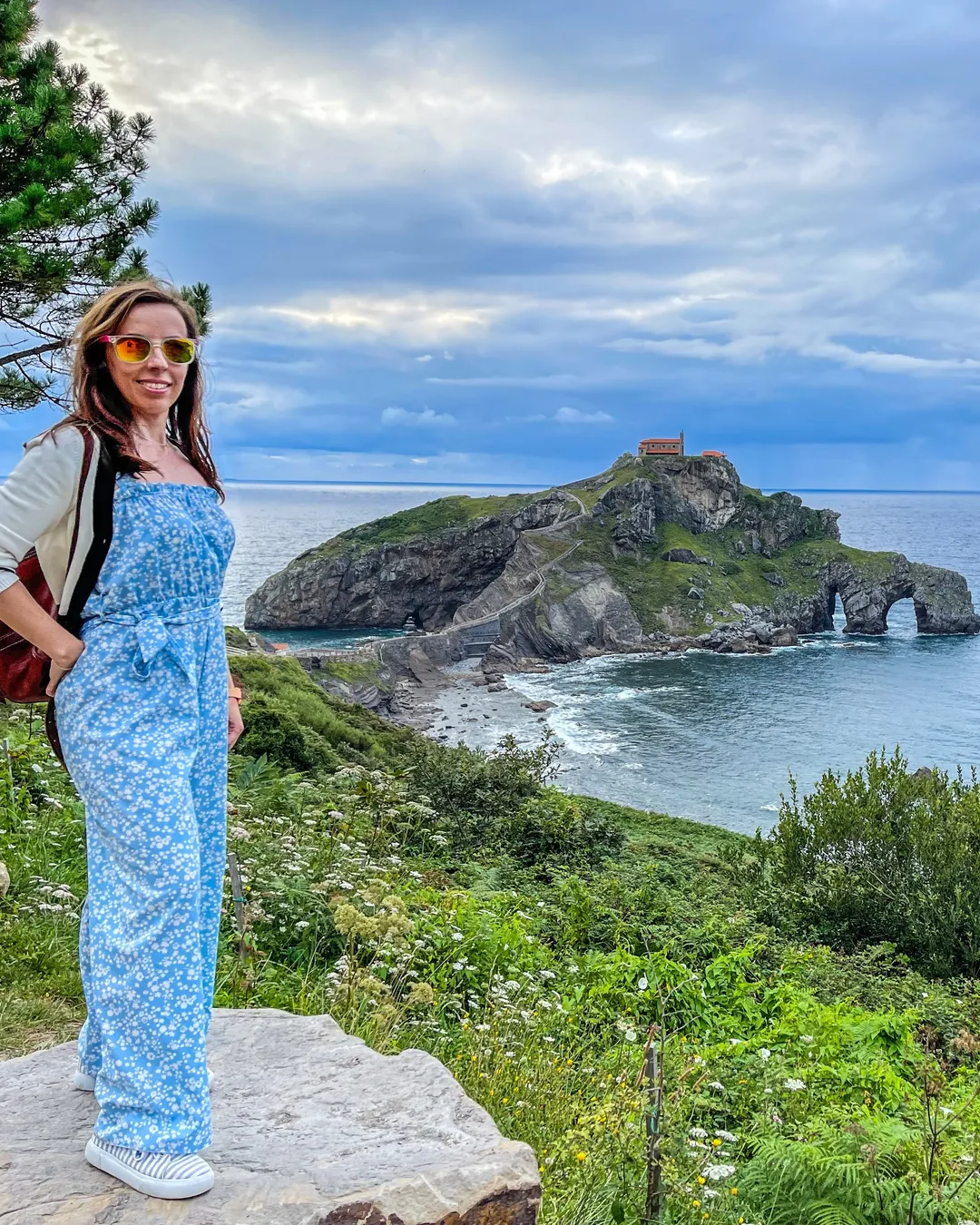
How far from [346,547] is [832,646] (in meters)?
53.6

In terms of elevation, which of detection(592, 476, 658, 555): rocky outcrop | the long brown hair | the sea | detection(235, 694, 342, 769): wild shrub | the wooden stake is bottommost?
the sea

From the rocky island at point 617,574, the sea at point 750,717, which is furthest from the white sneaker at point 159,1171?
the rocky island at point 617,574

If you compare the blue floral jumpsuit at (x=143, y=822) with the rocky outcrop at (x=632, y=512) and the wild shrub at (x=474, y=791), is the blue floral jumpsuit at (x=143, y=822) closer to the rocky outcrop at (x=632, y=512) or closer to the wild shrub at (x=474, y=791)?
the wild shrub at (x=474, y=791)

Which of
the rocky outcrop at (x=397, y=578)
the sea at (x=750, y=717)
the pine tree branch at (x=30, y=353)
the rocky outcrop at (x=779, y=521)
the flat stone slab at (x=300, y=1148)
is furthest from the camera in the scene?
the rocky outcrop at (x=779, y=521)

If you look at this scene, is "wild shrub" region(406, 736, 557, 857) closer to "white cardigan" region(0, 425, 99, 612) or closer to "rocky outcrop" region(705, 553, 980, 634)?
"white cardigan" region(0, 425, 99, 612)

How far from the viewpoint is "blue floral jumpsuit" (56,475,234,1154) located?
8.45 ft

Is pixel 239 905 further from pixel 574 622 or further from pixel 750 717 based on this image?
pixel 574 622

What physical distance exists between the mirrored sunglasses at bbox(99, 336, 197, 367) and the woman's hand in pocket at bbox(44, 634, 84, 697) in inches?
33.7

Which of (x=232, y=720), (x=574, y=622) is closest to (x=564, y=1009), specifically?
(x=232, y=720)

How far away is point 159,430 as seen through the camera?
2988mm

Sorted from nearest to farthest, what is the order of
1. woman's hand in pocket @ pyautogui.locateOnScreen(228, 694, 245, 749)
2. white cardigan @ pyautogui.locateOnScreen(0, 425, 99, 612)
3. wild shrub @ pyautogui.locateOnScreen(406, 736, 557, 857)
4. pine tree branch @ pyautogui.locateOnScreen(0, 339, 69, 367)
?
white cardigan @ pyautogui.locateOnScreen(0, 425, 99, 612), woman's hand in pocket @ pyautogui.locateOnScreen(228, 694, 245, 749), pine tree branch @ pyautogui.locateOnScreen(0, 339, 69, 367), wild shrub @ pyautogui.locateOnScreen(406, 736, 557, 857)

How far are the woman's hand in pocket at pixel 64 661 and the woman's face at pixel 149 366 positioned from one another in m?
0.76

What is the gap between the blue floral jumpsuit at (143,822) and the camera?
8.45ft

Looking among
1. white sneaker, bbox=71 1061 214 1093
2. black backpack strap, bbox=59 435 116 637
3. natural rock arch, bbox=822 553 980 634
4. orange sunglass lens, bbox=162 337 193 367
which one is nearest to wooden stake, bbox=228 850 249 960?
white sneaker, bbox=71 1061 214 1093
